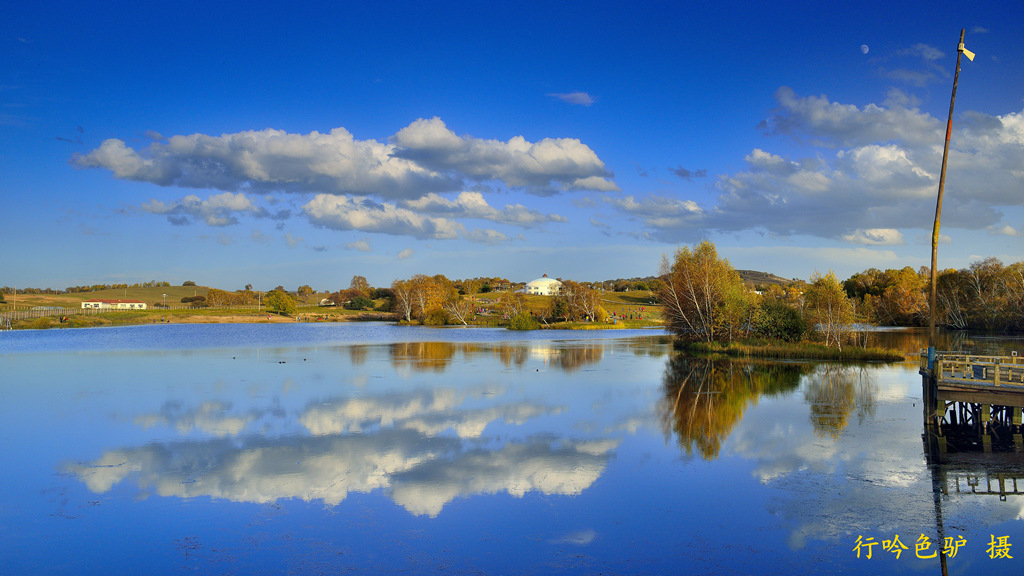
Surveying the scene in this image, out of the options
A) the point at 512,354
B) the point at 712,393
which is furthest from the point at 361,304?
the point at 712,393

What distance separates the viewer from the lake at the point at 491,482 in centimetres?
886

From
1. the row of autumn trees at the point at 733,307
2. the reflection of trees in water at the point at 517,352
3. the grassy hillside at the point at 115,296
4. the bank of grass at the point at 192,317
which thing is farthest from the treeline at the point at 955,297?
the grassy hillside at the point at 115,296

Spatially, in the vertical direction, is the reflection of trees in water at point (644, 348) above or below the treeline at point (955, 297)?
below

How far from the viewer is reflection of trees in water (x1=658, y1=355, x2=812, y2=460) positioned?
17016 millimetres

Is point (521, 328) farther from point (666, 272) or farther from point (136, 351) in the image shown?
point (136, 351)

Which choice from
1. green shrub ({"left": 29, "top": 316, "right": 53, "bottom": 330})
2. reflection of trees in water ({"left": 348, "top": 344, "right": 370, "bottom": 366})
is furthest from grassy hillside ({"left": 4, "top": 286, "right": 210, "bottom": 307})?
reflection of trees in water ({"left": 348, "top": 344, "right": 370, "bottom": 366})

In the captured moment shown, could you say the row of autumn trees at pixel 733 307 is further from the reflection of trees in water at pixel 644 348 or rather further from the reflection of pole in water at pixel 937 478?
the reflection of pole in water at pixel 937 478

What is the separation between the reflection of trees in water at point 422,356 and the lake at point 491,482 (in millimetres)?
8864

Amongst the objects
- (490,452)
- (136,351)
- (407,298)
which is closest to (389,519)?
(490,452)

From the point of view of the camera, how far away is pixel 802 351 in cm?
3769

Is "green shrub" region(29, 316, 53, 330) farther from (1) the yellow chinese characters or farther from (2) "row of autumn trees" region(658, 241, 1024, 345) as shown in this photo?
(1) the yellow chinese characters

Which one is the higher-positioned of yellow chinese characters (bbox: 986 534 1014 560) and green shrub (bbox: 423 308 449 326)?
green shrub (bbox: 423 308 449 326)

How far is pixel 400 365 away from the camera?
33.8 metres

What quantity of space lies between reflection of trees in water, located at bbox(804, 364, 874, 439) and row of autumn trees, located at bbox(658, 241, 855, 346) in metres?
9.12
